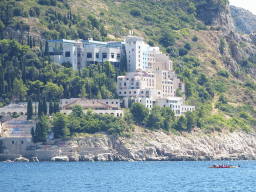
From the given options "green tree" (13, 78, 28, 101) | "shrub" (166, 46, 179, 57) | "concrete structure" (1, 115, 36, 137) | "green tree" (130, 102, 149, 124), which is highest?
"shrub" (166, 46, 179, 57)

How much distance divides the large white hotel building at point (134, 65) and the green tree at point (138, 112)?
663 cm

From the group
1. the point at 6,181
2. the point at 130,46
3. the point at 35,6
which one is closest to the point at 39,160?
the point at 6,181

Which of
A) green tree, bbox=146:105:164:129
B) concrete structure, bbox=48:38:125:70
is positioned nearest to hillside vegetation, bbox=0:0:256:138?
green tree, bbox=146:105:164:129

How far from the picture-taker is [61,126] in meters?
125

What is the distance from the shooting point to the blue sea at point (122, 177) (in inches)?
3391

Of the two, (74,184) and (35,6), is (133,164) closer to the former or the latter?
(74,184)

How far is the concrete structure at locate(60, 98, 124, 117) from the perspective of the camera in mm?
132750

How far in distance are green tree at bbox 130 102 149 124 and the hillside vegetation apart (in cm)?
47

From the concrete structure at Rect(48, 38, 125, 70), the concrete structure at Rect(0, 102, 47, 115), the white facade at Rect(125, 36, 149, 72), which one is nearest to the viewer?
the concrete structure at Rect(0, 102, 47, 115)

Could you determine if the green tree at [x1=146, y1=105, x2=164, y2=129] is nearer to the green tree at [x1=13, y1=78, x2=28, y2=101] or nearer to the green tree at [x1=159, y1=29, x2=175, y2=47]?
the green tree at [x1=13, y1=78, x2=28, y2=101]

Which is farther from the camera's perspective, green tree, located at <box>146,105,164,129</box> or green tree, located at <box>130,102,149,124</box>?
green tree, located at <box>146,105,164,129</box>

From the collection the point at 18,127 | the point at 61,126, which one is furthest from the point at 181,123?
the point at 18,127

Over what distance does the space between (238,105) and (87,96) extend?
49395 mm

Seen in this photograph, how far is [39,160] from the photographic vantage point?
12256 centimetres
